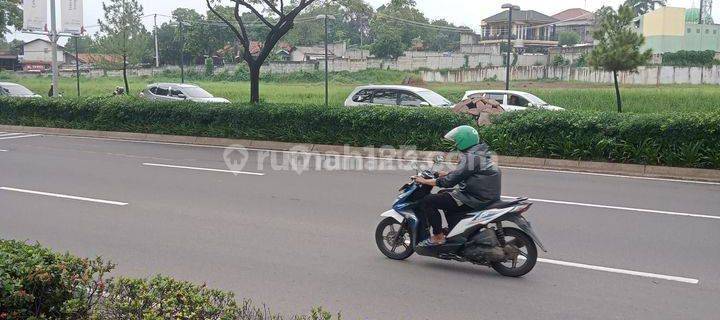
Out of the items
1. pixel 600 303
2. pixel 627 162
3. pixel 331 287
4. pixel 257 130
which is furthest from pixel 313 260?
pixel 257 130

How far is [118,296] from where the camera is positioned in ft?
14.0

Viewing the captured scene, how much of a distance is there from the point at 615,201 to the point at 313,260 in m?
5.45

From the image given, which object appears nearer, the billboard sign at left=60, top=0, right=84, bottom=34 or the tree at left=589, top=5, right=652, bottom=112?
the tree at left=589, top=5, right=652, bottom=112

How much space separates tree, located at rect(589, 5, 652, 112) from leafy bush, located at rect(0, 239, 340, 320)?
23.3m

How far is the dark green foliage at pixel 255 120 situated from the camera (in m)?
15.9

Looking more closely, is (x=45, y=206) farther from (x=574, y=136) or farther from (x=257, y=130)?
(x=574, y=136)

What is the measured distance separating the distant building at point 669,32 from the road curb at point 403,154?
4101cm

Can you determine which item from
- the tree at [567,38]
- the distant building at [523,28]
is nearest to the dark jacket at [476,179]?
the distant building at [523,28]

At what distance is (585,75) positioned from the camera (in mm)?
45281

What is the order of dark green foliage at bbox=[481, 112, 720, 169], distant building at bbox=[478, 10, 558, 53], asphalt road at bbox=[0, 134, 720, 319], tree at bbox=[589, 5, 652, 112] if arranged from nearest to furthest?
1. asphalt road at bbox=[0, 134, 720, 319]
2. dark green foliage at bbox=[481, 112, 720, 169]
3. tree at bbox=[589, 5, 652, 112]
4. distant building at bbox=[478, 10, 558, 53]

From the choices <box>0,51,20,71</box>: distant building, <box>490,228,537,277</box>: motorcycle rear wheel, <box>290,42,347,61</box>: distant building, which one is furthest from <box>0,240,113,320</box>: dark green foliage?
<box>0,51,20,71</box>: distant building

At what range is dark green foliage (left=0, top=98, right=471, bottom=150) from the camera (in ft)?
52.1

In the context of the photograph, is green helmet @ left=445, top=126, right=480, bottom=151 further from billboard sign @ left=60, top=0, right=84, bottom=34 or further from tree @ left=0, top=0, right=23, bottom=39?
tree @ left=0, top=0, right=23, bottom=39

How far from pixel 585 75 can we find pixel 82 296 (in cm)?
4498
